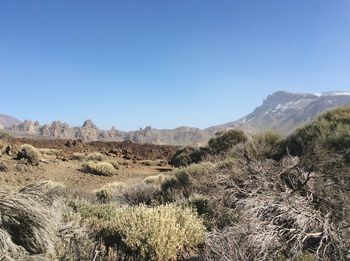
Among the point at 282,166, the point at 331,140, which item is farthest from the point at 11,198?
the point at 331,140

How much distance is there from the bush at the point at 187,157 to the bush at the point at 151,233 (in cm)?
1848

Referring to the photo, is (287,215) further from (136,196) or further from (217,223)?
(136,196)

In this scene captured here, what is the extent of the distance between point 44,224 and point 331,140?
9.85 m

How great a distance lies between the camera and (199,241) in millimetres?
7234

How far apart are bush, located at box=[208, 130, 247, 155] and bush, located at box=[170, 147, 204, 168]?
1.06 metres

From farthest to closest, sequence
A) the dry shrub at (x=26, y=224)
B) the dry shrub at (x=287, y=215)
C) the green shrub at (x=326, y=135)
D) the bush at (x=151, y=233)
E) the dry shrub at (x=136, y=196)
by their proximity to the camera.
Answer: the dry shrub at (x=136, y=196)
the green shrub at (x=326, y=135)
the bush at (x=151, y=233)
the dry shrub at (x=287, y=215)
the dry shrub at (x=26, y=224)

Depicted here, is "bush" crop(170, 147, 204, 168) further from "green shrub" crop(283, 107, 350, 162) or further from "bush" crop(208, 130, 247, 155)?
"green shrub" crop(283, 107, 350, 162)

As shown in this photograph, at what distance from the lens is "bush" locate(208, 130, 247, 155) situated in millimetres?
23984

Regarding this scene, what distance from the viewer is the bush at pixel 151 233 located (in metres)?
6.45

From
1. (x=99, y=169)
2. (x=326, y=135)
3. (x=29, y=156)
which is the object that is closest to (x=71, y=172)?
(x=99, y=169)

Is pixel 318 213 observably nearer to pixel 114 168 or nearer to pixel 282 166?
pixel 282 166

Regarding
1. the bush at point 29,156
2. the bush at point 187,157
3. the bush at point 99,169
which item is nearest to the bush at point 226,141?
the bush at point 187,157

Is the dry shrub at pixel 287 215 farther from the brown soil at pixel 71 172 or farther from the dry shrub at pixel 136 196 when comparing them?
the brown soil at pixel 71 172

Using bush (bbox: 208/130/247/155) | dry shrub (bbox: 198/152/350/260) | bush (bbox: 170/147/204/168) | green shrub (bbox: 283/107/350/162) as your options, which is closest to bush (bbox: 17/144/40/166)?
bush (bbox: 170/147/204/168)
